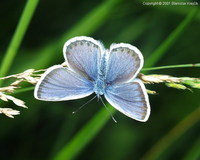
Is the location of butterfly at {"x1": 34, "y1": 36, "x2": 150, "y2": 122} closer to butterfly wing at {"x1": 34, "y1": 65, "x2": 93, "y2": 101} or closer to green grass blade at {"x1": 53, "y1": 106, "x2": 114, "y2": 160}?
butterfly wing at {"x1": 34, "y1": 65, "x2": 93, "y2": 101}

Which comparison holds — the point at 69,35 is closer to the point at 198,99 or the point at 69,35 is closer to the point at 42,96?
the point at 42,96

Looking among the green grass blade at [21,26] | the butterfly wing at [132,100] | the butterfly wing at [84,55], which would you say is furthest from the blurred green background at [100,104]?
the butterfly wing at [132,100]

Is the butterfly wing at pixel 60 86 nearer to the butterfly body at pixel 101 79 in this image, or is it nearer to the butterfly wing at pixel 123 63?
the butterfly body at pixel 101 79

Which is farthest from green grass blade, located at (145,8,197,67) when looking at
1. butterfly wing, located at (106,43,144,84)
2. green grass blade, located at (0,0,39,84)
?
green grass blade, located at (0,0,39,84)

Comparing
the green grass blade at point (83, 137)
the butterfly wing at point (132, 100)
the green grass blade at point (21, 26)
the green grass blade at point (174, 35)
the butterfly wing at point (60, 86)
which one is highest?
the green grass blade at point (21, 26)

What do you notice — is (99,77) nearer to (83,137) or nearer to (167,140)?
(83,137)

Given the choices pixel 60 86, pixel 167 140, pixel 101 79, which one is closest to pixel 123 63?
pixel 101 79
